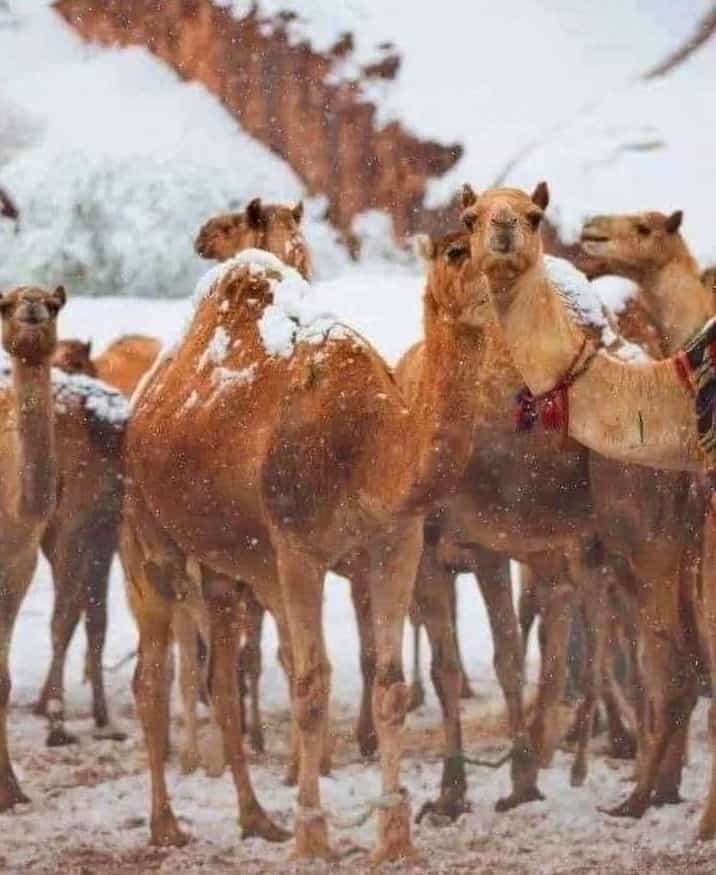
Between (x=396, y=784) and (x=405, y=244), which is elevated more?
(x=405, y=244)

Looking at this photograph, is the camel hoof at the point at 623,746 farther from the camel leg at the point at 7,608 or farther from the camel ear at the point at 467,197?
the camel ear at the point at 467,197

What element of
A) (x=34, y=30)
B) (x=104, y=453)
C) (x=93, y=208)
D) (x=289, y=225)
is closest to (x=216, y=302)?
(x=289, y=225)

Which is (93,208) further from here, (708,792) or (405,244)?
(708,792)

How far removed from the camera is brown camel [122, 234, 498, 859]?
3.06 meters

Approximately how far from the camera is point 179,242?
4625mm

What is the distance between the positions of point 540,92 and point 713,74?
0.45m

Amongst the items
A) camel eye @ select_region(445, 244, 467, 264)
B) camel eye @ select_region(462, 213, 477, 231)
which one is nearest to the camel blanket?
camel eye @ select_region(462, 213, 477, 231)

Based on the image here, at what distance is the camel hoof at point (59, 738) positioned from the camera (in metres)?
4.21

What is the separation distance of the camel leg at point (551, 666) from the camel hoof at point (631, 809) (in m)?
0.32

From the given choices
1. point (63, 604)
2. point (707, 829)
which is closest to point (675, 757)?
point (707, 829)

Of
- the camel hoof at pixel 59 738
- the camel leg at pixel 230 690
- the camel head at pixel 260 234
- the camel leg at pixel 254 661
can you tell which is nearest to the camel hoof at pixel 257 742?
the camel leg at pixel 254 661

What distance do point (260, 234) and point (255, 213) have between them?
5cm

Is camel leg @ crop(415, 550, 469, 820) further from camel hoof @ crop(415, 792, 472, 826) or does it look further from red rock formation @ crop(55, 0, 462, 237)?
red rock formation @ crop(55, 0, 462, 237)

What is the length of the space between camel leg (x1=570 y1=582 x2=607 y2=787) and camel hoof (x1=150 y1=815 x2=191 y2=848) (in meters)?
0.91
